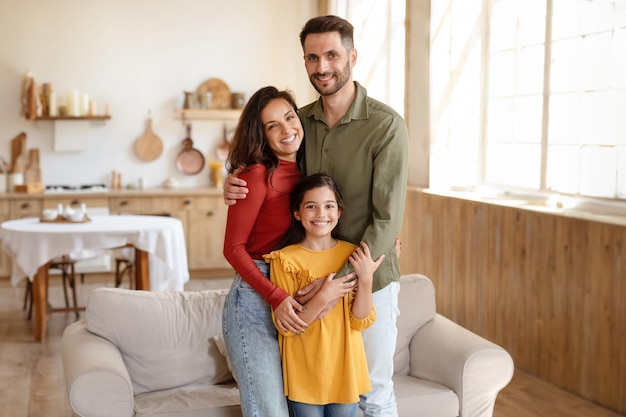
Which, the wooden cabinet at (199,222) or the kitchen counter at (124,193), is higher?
the kitchen counter at (124,193)

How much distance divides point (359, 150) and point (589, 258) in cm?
228

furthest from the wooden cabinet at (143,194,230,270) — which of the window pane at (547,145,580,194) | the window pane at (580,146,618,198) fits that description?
the window pane at (580,146,618,198)

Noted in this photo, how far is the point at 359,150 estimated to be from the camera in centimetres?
251

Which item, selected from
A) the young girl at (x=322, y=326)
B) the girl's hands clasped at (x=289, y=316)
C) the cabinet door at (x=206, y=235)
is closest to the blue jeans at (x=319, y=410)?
the young girl at (x=322, y=326)

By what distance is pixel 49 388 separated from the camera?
15.1 ft

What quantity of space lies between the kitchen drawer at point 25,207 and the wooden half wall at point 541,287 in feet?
13.1

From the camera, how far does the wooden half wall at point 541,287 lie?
415 centimetres

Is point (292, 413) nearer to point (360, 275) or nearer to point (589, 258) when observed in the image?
point (360, 275)

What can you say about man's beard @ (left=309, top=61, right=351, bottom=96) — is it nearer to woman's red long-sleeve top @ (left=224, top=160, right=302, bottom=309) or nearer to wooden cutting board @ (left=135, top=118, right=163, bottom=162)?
woman's red long-sleeve top @ (left=224, top=160, right=302, bottom=309)

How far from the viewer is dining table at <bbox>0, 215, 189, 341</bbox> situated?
18.2 feet

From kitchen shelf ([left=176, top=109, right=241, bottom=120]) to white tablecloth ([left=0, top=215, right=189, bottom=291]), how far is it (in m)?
2.53

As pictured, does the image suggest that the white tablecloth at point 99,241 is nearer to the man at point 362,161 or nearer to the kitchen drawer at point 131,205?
the kitchen drawer at point 131,205

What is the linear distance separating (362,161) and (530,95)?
9.91 ft

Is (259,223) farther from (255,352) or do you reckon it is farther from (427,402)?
(427,402)
